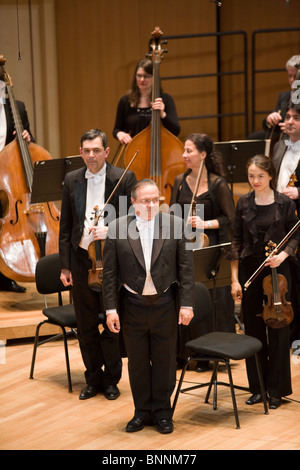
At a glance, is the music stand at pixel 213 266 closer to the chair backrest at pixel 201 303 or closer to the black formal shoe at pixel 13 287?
the chair backrest at pixel 201 303

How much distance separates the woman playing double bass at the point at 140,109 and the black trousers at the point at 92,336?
1.58 m

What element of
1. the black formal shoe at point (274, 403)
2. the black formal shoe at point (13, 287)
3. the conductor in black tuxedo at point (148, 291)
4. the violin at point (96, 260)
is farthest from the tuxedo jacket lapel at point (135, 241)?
the black formal shoe at point (13, 287)

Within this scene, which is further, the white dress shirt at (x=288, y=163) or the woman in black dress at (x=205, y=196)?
the white dress shirt at (x=288, y=163)

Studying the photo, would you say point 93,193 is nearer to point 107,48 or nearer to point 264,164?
point 264,164

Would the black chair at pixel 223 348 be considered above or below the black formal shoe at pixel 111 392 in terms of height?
above

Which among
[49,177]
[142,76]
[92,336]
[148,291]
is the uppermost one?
[142,76]

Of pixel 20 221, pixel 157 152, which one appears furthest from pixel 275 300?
pixel 20 221

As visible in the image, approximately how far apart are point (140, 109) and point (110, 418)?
2.48 meters

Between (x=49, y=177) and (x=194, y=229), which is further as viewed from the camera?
(x=49, y=177)

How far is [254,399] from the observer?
425cm

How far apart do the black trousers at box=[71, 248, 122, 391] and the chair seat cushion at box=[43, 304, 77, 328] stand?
0.44 feet

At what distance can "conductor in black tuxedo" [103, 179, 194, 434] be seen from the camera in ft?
12.5

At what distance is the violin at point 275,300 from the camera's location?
400cm

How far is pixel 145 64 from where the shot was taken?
5547 mm
